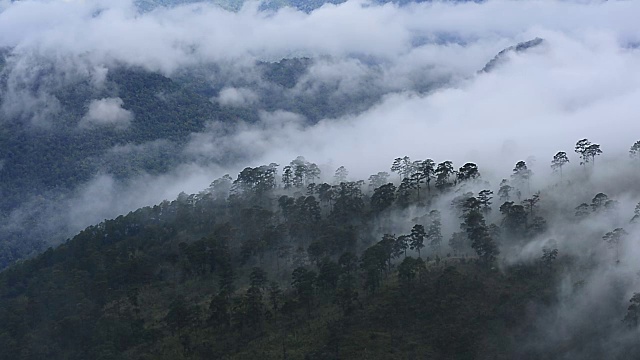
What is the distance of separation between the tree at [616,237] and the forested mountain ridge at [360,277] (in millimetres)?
168

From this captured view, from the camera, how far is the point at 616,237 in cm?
9050

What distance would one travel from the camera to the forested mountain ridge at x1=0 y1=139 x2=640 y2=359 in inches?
3344

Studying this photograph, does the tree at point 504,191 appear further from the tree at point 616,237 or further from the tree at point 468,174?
the tree at point 616,237

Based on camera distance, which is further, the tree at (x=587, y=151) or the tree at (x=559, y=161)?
the tree at (x=587, y=151)

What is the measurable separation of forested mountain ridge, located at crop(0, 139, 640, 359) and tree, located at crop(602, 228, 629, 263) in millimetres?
168

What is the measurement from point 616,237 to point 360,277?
31.5 meters

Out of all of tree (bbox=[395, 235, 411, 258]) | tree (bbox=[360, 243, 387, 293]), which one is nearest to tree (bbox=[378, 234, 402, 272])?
tree (bbox=[395, 235, 411, 258])

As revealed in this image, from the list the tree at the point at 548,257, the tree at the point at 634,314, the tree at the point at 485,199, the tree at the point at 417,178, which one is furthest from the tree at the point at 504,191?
the tree at the point at 634,314

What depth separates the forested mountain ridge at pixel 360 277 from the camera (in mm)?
84938

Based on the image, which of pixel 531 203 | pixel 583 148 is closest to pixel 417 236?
pixel 531 203

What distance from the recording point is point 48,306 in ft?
350

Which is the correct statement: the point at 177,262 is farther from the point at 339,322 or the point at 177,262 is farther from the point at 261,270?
the point at 339,322

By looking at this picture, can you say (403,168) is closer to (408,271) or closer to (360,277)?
(360,277)

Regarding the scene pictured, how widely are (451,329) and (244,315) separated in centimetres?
2448
